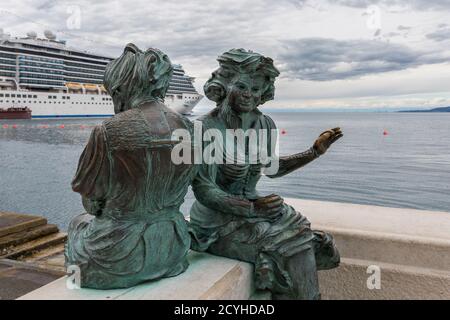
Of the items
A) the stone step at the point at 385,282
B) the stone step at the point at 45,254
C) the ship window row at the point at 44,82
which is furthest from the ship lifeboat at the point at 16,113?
the stone step at the point at 385,282

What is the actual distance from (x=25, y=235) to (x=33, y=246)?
0.29m

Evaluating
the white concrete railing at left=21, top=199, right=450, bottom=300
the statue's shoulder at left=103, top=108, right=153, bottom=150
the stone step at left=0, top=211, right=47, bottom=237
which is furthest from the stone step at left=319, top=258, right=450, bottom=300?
the stone step at left=0, top=211, right=47, bottom=237

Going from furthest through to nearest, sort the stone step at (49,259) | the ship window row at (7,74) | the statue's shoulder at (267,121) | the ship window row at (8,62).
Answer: the ship window row at (7,74) → the ship window row at (8,62) → the stone step at (49,259) → the statue's shoulder at (267,121)

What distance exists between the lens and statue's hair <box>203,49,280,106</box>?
2.46m

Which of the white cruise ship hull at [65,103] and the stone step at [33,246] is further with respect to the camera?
the white cruise ship hull at [65,103]

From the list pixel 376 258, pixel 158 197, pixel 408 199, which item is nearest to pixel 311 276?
pixel 376 258

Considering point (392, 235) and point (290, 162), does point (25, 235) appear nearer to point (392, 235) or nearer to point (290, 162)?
point (290, 162)

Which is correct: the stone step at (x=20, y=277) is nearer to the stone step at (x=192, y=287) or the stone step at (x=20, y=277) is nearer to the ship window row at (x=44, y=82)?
the stone step at (x=192, y=287)

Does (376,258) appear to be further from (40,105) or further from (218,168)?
(40,105)

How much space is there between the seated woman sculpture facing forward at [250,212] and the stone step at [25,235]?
13.4ft

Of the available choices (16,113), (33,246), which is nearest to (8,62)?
(16,113)

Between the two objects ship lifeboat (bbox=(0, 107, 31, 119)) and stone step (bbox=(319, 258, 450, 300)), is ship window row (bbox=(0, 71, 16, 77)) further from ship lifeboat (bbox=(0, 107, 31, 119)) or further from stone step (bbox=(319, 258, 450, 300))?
stone step (bbox=(319, 258, 450, 300))

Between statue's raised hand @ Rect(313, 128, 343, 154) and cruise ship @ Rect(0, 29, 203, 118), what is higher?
cruise ship @ Rect(0, 29, 203, 118)

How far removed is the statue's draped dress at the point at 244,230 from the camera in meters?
2.38
